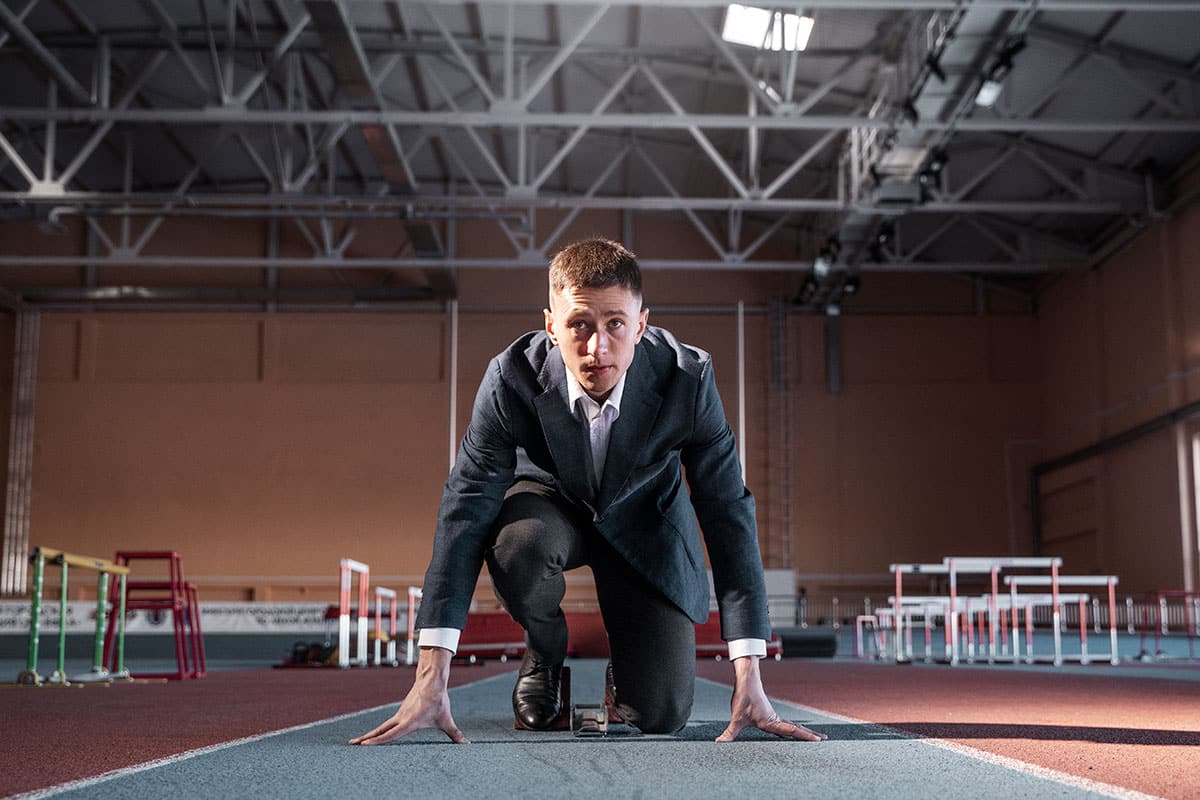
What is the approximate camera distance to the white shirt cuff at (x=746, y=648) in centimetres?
305

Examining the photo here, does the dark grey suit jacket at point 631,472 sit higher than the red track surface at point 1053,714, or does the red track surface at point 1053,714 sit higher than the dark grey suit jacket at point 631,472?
the dark grey suit jacket at point 631,472

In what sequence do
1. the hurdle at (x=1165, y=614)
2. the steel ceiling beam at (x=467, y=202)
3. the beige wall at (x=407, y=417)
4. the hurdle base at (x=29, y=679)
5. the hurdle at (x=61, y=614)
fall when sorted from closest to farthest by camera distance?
1. the hurdle at (x=61, y=614)
2. the hurdle base at (x=29, y=679)
3. the hurdle at (x=1165, y=614)
4. the steel ceiling beam at (x=467, y=202)
5. the beige wall at (x=407, y=417)

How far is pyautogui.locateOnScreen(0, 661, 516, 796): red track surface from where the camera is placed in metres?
2.92

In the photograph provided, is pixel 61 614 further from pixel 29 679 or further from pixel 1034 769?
pixel 1034 769

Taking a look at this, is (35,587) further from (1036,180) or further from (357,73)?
(1036,180)

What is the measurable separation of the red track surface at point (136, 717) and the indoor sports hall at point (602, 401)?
49 millimetres

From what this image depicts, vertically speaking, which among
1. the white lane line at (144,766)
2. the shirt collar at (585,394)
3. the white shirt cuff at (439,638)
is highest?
the shirt collar at (585,394)

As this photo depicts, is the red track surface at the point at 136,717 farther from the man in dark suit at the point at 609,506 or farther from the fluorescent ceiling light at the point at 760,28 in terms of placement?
the fluorescent ceiling light at the point at 760,28

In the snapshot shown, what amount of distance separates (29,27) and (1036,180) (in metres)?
14.9

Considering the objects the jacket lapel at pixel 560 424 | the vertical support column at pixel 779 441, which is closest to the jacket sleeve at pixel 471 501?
the jacket lapel at pixel 560 424

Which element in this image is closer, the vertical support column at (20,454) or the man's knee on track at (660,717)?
the man's knee on track at (660,717)

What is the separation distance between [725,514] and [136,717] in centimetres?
264

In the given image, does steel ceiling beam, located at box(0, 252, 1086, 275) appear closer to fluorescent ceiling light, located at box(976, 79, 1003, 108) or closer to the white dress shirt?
fluorescent ceiling light, located at box(976, 79, 1003, 108)

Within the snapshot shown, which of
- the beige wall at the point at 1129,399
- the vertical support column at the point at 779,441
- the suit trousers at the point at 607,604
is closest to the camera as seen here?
the suit trousers at the point at 607,604
